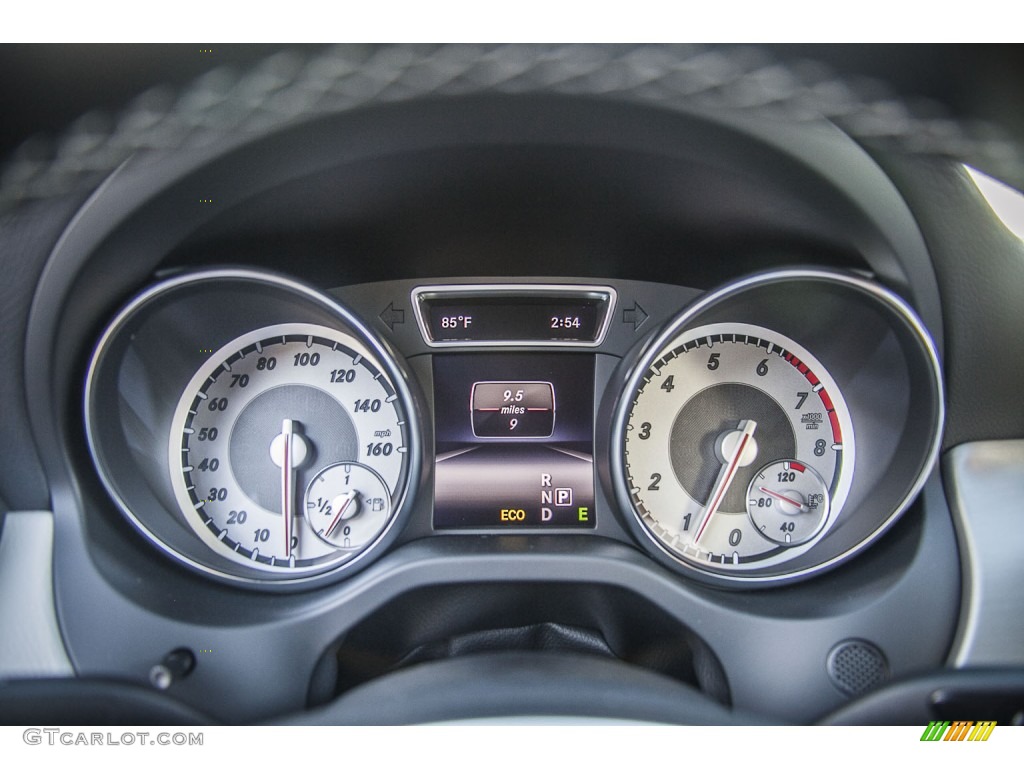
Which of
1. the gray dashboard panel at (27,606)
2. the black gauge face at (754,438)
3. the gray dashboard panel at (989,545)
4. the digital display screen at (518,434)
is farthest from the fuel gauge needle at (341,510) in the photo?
the gray dashboard panel at (989,545)

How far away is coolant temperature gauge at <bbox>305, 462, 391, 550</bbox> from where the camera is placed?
165cm

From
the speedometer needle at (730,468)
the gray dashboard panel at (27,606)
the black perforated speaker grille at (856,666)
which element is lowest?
the black perforated speaker grille at (856,666)

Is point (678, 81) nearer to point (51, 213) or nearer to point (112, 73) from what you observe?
point (112, 73)

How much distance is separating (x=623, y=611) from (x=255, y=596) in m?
0.85

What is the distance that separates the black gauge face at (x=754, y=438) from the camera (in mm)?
1692

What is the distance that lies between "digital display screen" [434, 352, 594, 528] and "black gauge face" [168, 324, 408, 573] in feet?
0.47

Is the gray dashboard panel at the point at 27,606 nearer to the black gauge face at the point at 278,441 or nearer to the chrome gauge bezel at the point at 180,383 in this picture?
the chrome gauge bezel at the point at 180,383

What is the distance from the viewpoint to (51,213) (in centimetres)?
122

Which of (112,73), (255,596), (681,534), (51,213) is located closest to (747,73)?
(112,73)

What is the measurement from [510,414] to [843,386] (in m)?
0.86

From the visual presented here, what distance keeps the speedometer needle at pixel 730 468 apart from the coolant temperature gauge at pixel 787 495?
3.6 inches

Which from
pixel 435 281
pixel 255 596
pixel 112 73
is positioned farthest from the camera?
pixel 435 281

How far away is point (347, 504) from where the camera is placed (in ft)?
5.36
